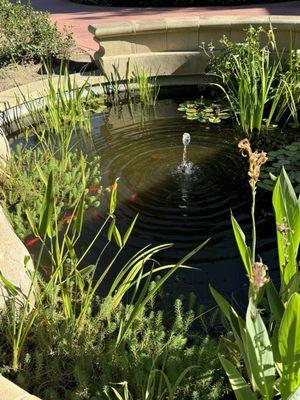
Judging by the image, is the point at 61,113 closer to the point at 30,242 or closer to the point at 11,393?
the point at 30,242

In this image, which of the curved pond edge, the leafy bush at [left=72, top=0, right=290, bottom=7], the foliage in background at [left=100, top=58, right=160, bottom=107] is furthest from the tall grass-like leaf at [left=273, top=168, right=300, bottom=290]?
the leafy bush at [left=72, top=0, right=290, bottom=7]

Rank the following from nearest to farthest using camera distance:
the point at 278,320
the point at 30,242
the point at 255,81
→ the point at 278,320 → the point at 30,242 → the point at 255,81

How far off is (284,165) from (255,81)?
762mm

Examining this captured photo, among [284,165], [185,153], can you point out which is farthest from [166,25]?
[284,165]

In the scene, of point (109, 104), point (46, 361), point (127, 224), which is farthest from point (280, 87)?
point (46, 361)

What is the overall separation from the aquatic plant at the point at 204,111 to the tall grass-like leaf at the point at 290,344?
377cm

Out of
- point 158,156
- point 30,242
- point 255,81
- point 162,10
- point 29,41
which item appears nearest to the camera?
point 30,242

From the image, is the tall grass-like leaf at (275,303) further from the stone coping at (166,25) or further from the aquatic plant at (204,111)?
the stone coping at (166,25)

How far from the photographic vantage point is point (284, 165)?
411 cm

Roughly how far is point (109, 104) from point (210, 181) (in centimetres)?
214

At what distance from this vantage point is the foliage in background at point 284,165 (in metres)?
3.83

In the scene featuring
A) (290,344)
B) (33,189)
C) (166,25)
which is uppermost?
(166,25)

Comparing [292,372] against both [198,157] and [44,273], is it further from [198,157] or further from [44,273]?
[198,157]

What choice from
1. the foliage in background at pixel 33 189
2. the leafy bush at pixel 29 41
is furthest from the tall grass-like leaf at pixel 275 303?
the leafy bush at pixel 29 41
